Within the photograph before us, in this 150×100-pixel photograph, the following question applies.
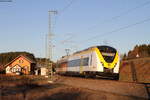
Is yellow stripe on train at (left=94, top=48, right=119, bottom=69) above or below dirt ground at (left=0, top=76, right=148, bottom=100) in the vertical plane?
above

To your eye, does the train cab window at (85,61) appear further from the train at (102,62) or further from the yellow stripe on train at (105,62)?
the yellow stripe on train at (105,62)

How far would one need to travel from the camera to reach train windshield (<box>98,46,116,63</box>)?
98.8 ft

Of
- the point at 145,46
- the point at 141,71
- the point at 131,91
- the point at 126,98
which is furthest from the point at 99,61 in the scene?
the point at 145,46

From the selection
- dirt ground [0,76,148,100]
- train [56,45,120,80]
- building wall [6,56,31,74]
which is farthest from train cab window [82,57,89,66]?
building wall [6,56,31,74]

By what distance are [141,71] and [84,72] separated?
1186cm

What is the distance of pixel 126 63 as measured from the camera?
2705cm

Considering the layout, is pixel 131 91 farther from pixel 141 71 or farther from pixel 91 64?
pixel 91 64

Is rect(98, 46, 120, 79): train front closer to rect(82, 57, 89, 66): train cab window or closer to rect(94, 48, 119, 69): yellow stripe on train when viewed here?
rect(94, 48, 119, 69): yellow stripe on train

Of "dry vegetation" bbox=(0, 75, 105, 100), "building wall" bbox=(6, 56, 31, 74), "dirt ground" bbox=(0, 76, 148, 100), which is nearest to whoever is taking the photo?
"dirt ground" bbox=(0, 76, 148, 100)

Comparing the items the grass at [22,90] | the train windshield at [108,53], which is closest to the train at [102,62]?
the train windshield at [108,53]

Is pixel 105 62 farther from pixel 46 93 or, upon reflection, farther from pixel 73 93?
pixel 73 93

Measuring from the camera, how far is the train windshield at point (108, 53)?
98.8 feet

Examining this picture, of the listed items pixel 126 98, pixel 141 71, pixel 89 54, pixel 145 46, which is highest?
pixel 145 46

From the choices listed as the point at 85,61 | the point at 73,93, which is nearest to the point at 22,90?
the point at 73,93
